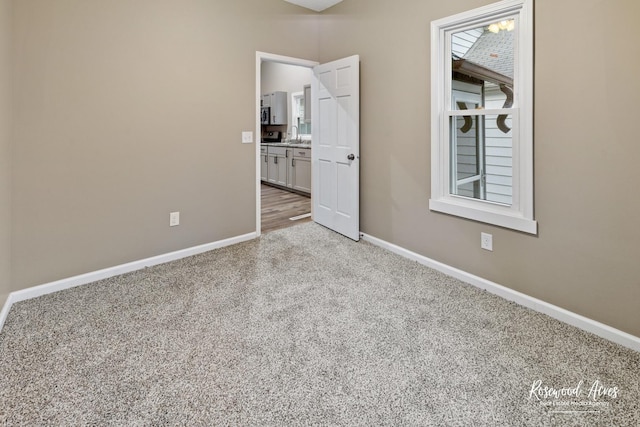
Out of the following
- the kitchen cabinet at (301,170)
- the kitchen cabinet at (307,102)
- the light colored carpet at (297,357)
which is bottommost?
the light colored carpet at (297,357)

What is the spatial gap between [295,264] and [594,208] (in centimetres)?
221

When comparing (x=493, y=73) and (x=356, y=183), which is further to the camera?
(x=356, y=183)

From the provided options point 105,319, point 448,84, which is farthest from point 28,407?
point 448,84

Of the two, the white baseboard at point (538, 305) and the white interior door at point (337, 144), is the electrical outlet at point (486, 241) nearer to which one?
the white baseboard at point (538, 305)

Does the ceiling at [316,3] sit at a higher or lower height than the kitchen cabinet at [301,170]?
higher

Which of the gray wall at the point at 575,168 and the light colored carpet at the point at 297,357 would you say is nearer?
the light colored carpet at the point at 297,357

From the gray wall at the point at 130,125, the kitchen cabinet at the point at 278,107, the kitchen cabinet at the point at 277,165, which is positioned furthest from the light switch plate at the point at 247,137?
the kitchen cabinet at the point at 278,107

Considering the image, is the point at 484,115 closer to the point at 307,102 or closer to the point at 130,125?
the point at 130,125

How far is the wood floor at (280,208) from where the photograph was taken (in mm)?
4544

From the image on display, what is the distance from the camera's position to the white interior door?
3621 mm

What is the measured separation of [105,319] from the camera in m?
2.20

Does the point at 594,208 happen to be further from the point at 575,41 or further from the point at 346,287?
the point at 346,287

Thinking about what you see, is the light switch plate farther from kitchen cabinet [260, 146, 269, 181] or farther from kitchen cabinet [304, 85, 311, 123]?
kitchen cabinet [260, 146, 269, 181]

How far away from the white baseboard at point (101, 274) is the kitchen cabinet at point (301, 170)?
2.67m
